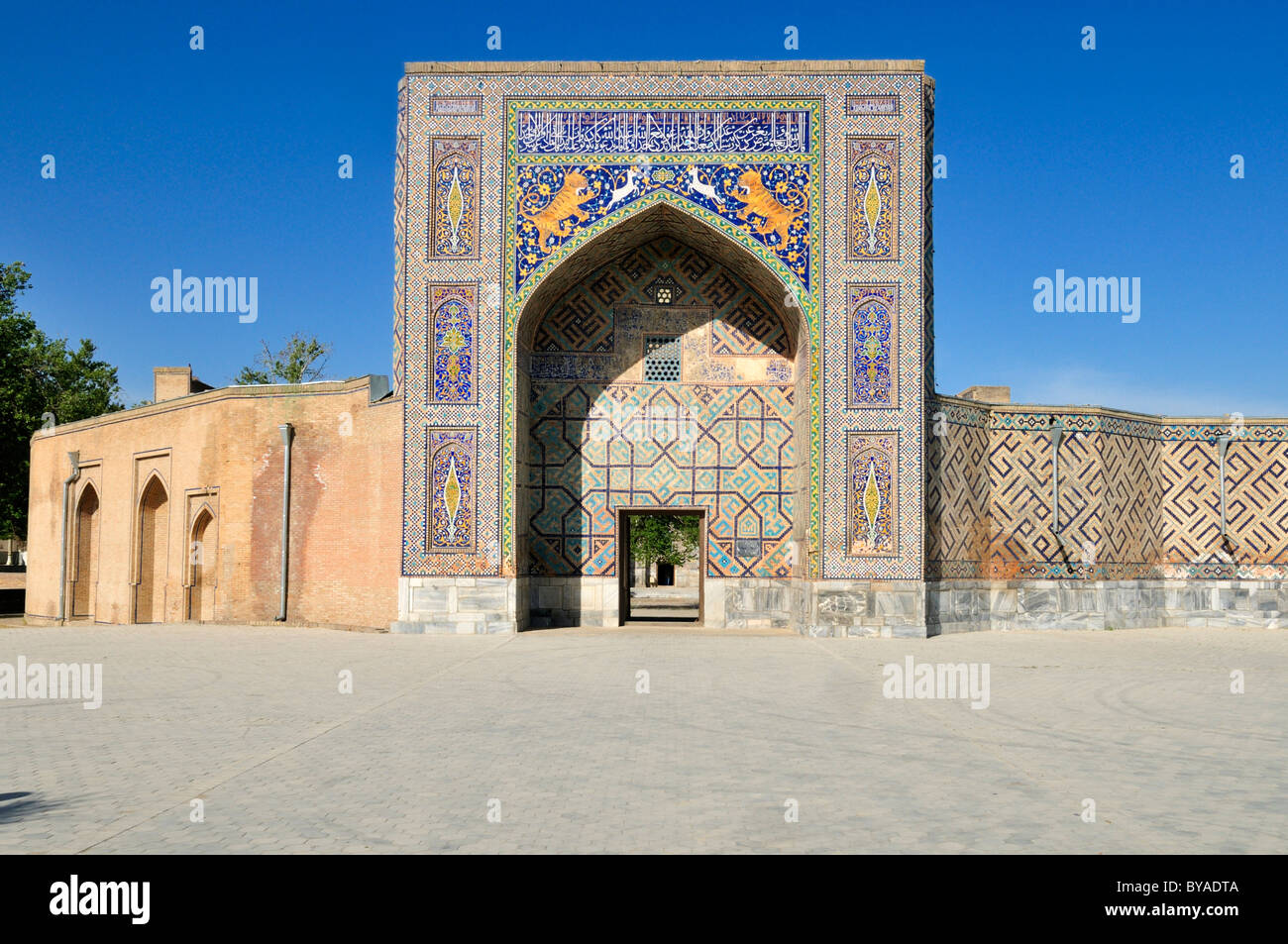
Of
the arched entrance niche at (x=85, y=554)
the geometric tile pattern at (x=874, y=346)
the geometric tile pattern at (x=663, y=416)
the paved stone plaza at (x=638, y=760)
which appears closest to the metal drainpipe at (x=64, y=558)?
the arched entrance niche at (x=85, y=554)

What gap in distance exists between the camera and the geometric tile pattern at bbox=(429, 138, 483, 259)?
1395 cm

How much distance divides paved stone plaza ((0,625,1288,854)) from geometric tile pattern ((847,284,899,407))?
14.9ft

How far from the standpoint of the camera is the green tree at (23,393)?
25.6 metres

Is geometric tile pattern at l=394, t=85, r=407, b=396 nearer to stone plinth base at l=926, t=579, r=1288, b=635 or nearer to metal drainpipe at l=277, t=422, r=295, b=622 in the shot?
metal drainpipe at l=277, t=422, r=295, b=622

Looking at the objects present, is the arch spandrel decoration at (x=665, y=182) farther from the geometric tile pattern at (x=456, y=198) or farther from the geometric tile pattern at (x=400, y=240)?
the geometric tile pattern at (x=400, y=240)

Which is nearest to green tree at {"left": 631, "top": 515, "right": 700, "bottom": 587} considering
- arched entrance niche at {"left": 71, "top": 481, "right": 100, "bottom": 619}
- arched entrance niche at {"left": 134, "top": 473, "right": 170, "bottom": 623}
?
arched entrance niche at {"left": 71, "top": 481, "right": 100, "bottom": 619}

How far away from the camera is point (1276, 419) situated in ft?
51.4

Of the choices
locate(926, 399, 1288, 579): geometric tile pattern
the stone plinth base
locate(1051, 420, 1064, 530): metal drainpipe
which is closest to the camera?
the stone plinth base

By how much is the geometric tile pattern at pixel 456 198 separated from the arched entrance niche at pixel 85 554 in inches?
431

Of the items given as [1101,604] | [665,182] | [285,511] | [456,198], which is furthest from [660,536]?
[456,198]

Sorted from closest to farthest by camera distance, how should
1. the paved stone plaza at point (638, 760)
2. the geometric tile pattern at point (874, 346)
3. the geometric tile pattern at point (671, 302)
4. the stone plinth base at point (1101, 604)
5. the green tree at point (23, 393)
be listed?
the paved stone plaza at point (638, 760), the geometric tile pattern at point (874, 346), the stone plinth base at point (1101, 604), the geometric tile pattern at point (671, 302), the green tree at point (23, 393)
